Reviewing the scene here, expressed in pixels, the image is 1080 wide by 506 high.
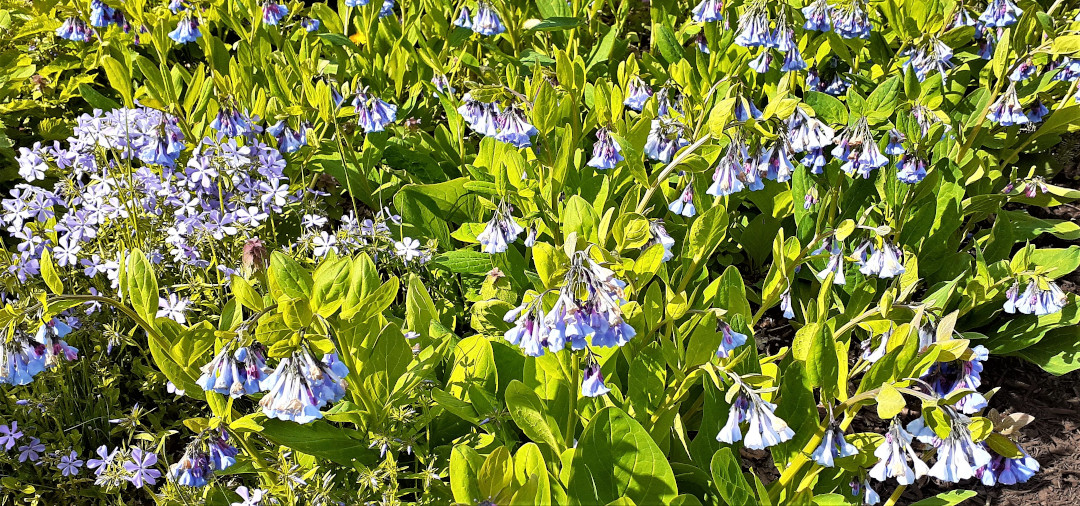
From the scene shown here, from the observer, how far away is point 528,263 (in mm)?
2785

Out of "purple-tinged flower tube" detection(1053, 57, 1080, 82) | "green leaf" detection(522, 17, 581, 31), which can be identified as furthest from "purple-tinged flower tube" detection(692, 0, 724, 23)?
"purple-tinged flower tube" detection(1053, 57, 1080, 82)

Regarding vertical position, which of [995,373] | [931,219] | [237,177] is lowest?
[995,373]

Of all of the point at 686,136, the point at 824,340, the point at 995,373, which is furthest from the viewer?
the point at 995,373

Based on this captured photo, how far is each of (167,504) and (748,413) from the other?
135 cm

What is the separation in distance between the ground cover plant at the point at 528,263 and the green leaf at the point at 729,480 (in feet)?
0.04

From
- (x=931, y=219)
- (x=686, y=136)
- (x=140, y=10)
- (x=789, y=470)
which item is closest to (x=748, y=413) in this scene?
(x=789, y=470)

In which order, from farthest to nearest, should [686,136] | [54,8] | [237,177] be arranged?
1. [54,8]
2. [686,136]
3. [237,177]

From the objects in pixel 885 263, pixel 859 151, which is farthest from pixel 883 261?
pixel 859 151

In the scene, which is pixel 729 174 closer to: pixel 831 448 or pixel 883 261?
pixel 883 261

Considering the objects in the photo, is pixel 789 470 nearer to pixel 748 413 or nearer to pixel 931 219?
pixel 748 413

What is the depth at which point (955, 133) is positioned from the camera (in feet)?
10.0

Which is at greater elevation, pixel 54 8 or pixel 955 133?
pixel 54 8

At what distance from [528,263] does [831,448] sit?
1.24m

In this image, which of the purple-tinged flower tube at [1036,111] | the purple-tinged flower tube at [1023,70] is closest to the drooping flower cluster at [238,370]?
the purple-tinged flower tube at [1023,70]
